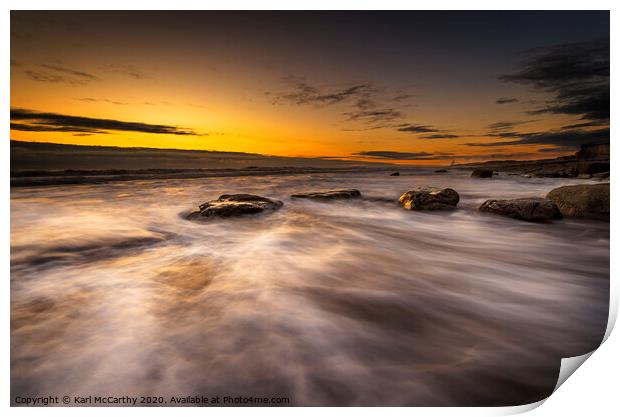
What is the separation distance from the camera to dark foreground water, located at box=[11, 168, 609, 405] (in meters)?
1.21

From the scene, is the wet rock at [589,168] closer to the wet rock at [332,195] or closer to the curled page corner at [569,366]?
the wet rock at [332,195]

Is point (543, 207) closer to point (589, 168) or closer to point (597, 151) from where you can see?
point (597, 151)

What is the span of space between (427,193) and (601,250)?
9.59 ft

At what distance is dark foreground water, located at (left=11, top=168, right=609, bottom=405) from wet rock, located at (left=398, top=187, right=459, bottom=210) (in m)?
2.12

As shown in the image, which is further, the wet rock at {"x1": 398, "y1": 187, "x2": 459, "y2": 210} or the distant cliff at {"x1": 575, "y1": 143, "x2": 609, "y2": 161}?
the wet rock at {"x1": 398, "y1": 187, "x2": 459, "y2": 210}

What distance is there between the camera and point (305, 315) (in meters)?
1.68

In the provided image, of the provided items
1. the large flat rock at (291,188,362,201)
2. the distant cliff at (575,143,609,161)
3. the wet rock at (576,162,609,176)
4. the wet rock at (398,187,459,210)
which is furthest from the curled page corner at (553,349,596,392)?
the wet rock at (576,162,609,176)

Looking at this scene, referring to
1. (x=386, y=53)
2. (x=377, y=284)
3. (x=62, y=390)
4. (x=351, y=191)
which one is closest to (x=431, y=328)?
(x=377, y=284)

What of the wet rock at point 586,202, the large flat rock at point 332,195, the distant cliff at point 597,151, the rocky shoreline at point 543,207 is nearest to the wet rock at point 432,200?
the rocky shoreline at point 543,207

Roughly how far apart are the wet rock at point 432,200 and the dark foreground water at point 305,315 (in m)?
2.12

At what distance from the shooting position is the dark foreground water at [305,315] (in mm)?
1207

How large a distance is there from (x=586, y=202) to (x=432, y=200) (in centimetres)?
222

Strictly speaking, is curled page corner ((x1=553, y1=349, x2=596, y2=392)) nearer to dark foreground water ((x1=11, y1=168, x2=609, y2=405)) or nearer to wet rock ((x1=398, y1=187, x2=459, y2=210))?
dark foreground water ((x1=11, y1=168, x2=609, y2=405))
